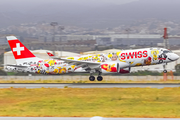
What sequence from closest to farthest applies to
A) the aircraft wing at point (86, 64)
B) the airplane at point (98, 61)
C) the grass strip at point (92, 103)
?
the grass strip at point (92, 103) → the airplane at point (98, 61) → the aircraft wing at point (86, 64)

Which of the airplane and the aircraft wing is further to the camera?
the aircraft wing

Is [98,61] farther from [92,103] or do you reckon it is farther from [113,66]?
[92,103]

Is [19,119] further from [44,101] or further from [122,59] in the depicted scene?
[122,59]

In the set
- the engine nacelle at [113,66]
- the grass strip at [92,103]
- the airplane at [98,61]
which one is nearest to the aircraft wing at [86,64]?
the airplane at [98,61]

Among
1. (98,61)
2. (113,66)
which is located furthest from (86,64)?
(113,66)

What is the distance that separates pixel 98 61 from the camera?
3866cm

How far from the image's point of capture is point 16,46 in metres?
40.5

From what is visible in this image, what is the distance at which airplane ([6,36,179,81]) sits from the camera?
37.3m

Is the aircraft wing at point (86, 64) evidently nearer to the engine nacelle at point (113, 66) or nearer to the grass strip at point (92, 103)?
the engine nacelle at point (113, 66)

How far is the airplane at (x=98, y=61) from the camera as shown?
3731 centimetres

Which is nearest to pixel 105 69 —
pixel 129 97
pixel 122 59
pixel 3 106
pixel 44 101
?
pixel 122 59

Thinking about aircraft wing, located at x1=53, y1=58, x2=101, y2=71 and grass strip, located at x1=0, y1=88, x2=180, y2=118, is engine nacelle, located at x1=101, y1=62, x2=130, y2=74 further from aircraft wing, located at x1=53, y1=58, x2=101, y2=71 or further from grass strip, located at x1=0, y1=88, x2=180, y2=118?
grass strip, located at x1=0, y1=88, x2=180, y2=118

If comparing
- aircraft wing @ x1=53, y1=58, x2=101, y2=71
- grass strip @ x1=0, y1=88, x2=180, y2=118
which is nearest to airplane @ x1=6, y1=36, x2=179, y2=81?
aircraft wing @ x1=53, y1=58, x2=101, y2=71

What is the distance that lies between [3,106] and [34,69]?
60.8 ft
